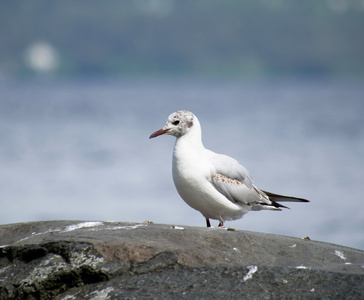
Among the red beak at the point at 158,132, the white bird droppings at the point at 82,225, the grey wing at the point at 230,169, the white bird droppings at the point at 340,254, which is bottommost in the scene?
the white bird droppings at the point at 340,254

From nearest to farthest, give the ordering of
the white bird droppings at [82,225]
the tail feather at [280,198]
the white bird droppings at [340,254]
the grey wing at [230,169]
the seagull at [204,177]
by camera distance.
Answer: the white bird droppings at [340,254] → the white bird droppings at [82,225] → the seagull at [204,177] → the grey wing at [230,169] → the tail feather at [280,198]

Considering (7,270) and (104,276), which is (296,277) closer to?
(104,276)

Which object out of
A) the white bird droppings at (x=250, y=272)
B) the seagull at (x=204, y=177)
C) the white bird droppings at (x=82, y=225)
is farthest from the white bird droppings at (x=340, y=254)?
the white bird droppings at (x=82, y=225)

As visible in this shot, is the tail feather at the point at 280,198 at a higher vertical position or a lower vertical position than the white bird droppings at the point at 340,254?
higher

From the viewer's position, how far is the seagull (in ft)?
25.8

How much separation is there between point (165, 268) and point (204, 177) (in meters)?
2.66

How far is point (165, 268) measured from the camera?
17.6ft

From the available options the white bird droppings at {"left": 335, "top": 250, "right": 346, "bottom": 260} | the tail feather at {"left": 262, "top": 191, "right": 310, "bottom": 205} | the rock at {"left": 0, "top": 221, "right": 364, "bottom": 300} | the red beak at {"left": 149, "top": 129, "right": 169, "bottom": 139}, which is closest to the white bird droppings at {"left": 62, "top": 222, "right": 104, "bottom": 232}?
the rock at {"left": 0, "top": 221, "right": 364, "bottom": 300}

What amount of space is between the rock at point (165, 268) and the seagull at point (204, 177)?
1734 millimetres

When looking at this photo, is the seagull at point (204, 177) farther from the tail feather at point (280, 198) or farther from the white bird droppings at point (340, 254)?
the white bird droppings at point (340, 254)

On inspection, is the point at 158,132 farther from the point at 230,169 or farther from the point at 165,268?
the point at 165,268

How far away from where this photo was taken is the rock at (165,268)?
507 cm

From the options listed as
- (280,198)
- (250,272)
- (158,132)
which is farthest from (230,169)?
(250,272)

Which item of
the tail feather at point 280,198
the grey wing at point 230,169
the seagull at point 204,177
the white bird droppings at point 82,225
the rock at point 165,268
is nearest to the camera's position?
the rock at point 165,268
